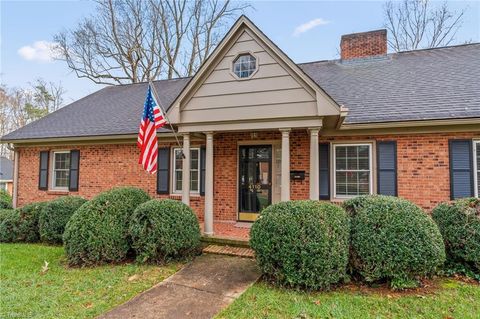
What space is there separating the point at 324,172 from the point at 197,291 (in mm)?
4418

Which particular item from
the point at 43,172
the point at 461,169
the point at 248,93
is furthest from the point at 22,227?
the point at 461,169

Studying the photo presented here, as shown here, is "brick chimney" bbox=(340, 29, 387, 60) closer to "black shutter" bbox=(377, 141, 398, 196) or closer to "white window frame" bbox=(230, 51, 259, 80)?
"black shutter" bbox=(377, 141, 398, 196)

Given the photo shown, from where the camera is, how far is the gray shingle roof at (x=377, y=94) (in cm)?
668

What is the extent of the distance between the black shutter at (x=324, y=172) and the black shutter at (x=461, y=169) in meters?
2.69

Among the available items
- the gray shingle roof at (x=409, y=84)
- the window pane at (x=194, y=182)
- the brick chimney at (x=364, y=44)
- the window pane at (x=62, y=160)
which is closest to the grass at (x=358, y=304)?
the gray shingle roof at (x=409, y=84)

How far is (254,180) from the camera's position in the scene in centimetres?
798

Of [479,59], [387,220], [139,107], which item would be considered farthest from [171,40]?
[387,220]

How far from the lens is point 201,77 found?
654 centimetres

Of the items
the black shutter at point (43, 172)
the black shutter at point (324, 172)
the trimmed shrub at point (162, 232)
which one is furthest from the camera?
the black shutter at point (43, 172)

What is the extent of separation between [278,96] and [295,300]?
395 cm

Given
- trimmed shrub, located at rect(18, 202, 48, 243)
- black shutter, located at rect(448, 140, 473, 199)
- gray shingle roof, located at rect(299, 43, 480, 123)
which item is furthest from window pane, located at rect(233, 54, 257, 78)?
trimmed shrub, located at rect(18, 202, 48, 243)

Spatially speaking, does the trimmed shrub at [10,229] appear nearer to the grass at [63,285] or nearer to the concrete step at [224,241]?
the grass at [63,285]

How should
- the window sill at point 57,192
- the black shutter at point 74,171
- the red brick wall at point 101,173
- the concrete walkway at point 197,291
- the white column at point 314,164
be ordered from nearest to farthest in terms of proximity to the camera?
the concrete walkway at point 197,291
the white column at point 314,164
the red brick wall at point 101,173
the black shutter at point 74,171
the window sill at point 57,192

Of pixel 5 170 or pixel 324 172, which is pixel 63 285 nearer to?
pixel 324 172
